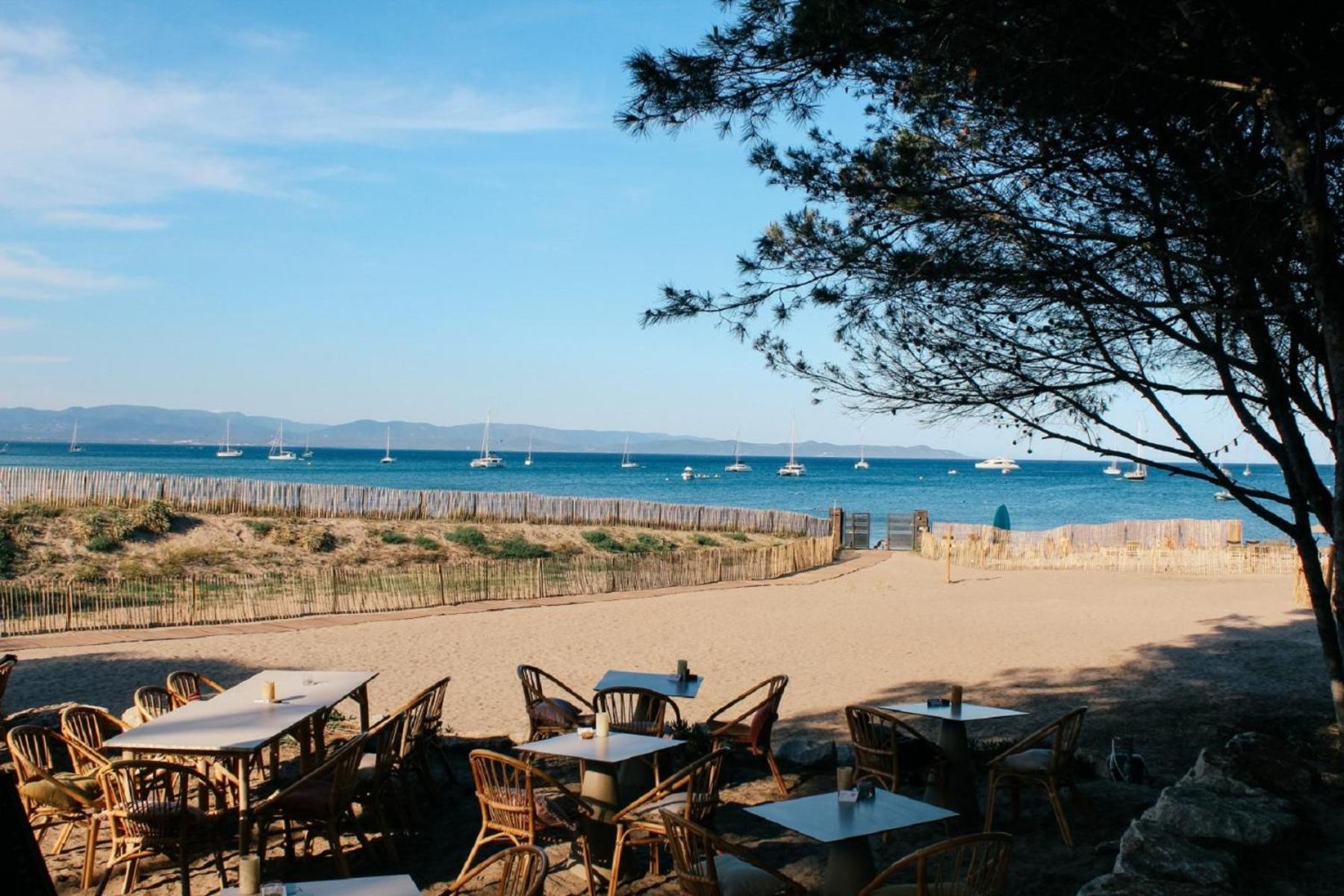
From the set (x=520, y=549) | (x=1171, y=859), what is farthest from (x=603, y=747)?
(x=520, y=549)

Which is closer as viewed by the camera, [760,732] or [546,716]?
[760,732]

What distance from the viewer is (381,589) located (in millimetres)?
17828

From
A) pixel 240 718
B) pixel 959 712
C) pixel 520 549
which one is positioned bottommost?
pixel 520 549

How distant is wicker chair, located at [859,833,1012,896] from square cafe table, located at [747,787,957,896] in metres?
0.12

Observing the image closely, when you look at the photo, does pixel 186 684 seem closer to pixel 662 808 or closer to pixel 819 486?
pixel 662 808

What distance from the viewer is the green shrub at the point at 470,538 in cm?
3019

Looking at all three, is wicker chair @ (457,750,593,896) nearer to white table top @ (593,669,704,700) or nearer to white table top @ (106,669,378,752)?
white table top @ (106,669,378,752)

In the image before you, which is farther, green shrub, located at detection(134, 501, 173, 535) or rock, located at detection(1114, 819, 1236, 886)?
green shrub, located at detection(134, 501, 173, 535)

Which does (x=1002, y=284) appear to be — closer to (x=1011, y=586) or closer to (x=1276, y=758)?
(x=1276, y=758)

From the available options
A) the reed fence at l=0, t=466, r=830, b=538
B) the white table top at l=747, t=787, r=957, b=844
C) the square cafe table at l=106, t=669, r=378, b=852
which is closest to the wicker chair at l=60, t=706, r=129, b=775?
the square cafe table at l=106, t=669, r=378, b=852

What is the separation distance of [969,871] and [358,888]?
2.13 meters

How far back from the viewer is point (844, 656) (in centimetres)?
1403

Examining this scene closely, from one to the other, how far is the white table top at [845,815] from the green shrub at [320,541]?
2534 cm

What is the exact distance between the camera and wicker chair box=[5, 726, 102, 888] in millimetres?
5395
